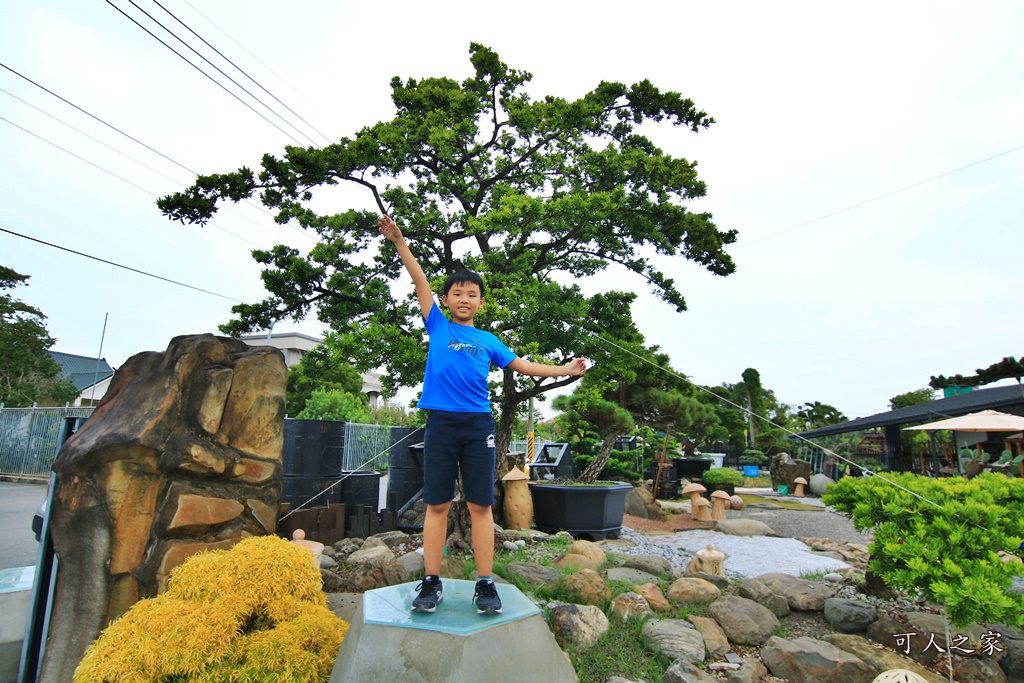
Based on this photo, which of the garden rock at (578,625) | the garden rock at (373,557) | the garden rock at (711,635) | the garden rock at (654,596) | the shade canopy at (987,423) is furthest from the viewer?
the shade canopy at (987,423)

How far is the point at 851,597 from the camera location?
4.04 meters

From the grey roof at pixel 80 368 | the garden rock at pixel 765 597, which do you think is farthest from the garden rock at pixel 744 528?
the grey roof at pixel 80 368

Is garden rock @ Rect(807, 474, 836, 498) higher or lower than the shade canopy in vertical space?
lower

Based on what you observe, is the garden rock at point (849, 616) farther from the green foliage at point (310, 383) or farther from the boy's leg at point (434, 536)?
the green foliage at point (310, 383)

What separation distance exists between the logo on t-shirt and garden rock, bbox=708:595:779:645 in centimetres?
235

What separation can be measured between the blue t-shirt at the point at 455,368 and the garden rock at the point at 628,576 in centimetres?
228

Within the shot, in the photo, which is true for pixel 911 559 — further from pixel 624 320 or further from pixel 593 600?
pixel 624 320

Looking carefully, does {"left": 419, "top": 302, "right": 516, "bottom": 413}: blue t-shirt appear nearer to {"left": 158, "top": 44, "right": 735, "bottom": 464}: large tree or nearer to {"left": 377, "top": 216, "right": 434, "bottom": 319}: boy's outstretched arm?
{"left": 377, "top": 216, "right": 434, "bottom": 319}: boy's outstretched arm

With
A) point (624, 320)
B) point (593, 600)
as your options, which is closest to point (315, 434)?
point (593, 600)

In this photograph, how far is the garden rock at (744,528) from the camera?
7602 millimetres

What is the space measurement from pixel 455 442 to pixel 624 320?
184 inches

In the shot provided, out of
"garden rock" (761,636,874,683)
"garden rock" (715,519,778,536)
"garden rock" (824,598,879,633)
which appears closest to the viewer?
"garden rock" (761,636,874,683)

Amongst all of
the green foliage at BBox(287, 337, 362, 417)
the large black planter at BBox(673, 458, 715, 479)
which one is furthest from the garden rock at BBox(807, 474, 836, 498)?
the green foliage at BBox(287, 337, 362, 417)

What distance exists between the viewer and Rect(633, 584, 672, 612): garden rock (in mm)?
3658
